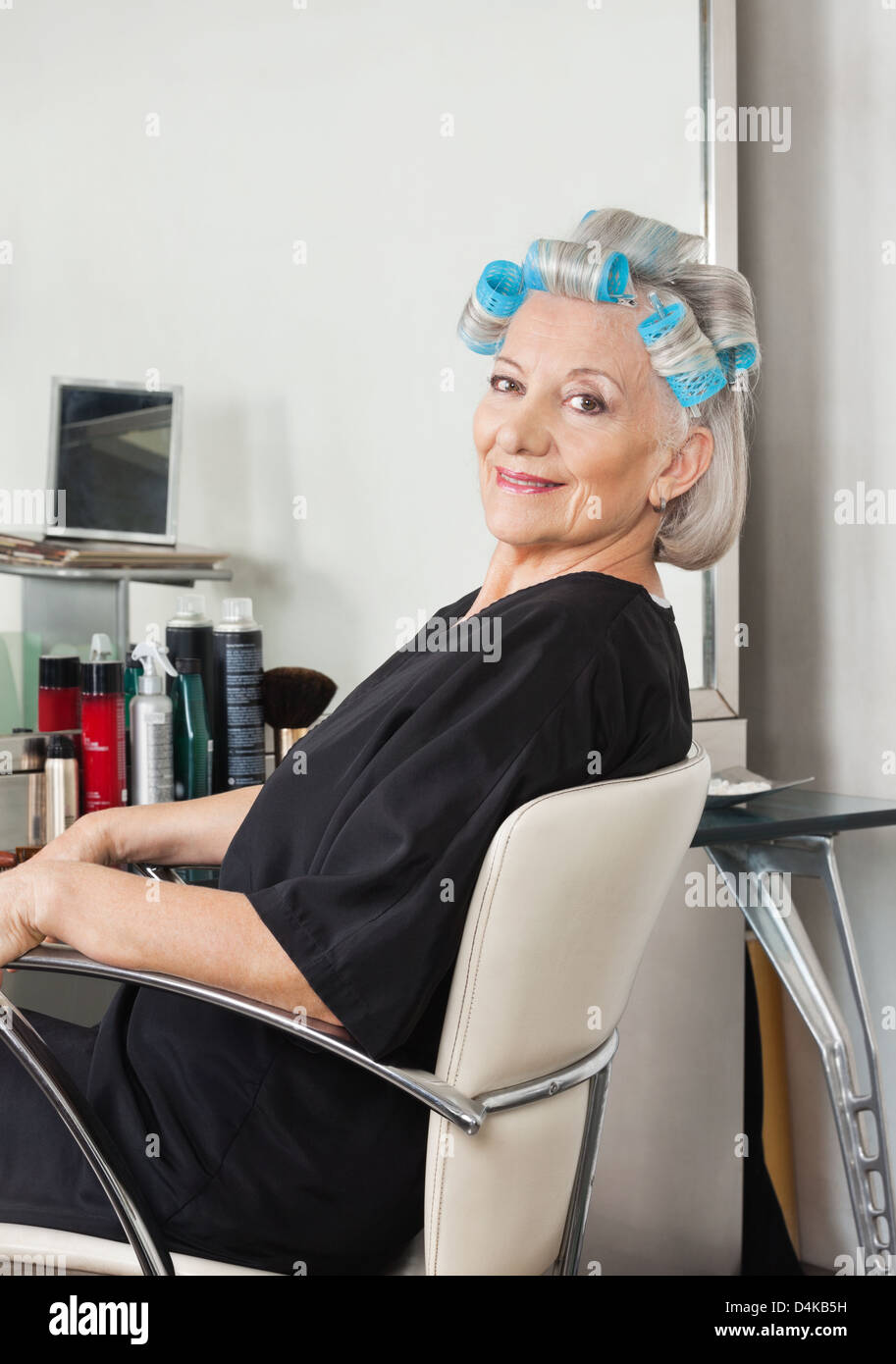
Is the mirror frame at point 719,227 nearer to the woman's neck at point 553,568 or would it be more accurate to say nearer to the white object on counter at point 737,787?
the white object on counter at point 737,787

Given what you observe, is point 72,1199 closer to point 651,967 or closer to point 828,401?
point 651,967

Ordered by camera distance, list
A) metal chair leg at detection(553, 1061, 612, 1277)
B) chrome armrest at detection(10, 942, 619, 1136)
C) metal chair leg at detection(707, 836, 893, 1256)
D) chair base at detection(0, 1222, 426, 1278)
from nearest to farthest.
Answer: chrome armrest at detection(10, 942, 619, 1136), chair base at detection(0, 1222, 426, 1278), metal chair leg at detection(553, 1061, 612, 1277), metal chair leg at detection(707, 836, 893, 1256)

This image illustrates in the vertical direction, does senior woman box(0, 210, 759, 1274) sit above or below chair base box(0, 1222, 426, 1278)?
above

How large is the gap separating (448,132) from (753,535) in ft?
3.07

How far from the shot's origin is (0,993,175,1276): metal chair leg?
109 centimetres

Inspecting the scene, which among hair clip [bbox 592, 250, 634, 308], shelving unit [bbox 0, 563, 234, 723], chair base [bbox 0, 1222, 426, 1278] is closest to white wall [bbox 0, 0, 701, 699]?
shelving unit [bbox 0, 563, 234, 723]

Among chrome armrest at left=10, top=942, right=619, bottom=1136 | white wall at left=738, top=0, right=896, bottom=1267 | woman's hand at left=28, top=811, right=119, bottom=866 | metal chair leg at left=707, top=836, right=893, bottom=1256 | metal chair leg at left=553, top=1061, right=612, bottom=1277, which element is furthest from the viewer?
white wall at left=738, top=0, right=896, bottom=1267

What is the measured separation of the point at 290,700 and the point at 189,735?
17 centimetres

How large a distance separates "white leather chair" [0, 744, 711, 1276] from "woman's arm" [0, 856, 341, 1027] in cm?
3

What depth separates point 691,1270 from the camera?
2.34 meters

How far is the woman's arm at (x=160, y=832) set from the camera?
4.96 ft

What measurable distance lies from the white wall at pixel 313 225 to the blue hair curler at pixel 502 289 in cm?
59

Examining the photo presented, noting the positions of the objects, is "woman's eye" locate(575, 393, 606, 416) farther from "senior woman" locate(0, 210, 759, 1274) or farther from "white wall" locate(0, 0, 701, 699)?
"white wall" locate(0, 0, 701, 699)

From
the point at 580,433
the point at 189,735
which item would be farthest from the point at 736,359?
the point at 189,735
